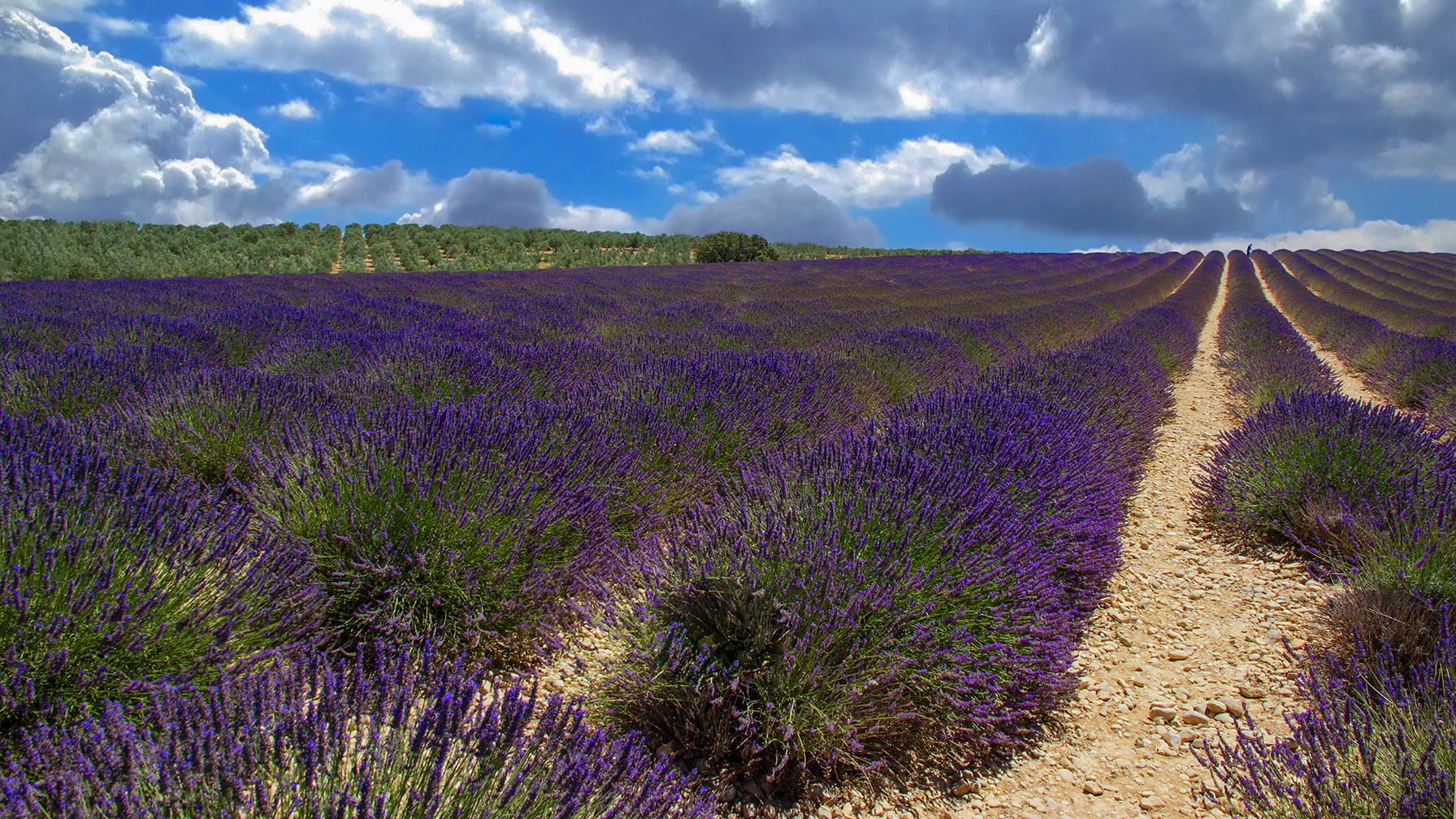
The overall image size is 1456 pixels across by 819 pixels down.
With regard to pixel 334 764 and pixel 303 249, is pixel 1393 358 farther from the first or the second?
pixel 303 249

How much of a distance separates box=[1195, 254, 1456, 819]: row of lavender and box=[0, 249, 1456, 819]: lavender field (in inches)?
0.7

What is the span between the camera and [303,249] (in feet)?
72.0

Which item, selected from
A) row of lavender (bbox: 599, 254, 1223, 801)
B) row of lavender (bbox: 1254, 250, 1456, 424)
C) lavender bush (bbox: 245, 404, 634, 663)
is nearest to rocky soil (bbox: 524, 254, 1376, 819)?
row of lavender (bbox: 599, 254, 1223, 801)

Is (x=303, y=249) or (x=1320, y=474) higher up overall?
(x=303, y=249)

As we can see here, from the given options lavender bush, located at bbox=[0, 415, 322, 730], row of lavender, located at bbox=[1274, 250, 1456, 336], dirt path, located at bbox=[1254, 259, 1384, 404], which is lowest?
dirt path, located at bbox=[1254, 259, 1384, 404]

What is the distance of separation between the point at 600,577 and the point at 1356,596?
2.75 m

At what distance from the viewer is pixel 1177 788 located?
1.79 m

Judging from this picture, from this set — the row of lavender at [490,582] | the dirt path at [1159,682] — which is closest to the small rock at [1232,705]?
the dirt path at [1159,682]

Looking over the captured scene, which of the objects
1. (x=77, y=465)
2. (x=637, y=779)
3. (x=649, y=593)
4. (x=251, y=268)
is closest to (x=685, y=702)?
(x=649, y=593)

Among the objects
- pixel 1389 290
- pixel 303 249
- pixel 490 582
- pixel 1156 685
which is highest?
pixel 303 249

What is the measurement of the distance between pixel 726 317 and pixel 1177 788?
6.74 metres

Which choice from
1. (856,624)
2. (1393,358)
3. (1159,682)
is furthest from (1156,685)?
(1393,358)

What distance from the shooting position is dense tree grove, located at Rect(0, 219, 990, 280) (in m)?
15.8

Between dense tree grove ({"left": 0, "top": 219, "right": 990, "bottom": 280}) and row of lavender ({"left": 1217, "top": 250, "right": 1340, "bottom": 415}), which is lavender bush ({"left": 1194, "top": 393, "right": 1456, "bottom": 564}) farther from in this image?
dense tree grove ({"left": 0, "top": 219, "right": 990, "bottom": 280})
